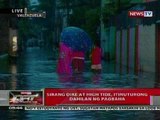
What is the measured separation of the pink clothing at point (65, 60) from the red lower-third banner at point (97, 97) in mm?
20180

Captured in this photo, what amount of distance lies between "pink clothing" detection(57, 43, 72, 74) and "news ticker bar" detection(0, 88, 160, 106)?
2021 cm

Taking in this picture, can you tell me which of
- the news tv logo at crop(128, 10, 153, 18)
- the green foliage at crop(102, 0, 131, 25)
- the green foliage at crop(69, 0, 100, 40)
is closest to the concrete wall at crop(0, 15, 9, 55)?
the green foliage at crop(69, 0, 100, 40)

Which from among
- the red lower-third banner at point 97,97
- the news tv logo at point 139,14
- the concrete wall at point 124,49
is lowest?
the concrete wall at point 124,49

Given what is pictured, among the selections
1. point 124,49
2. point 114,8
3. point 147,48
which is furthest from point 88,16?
point 147,48

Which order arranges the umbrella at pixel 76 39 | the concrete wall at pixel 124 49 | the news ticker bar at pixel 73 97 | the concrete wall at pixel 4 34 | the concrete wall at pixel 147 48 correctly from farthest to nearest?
the concrete wall at pixel 4 34 < the concrete wall at pixel 124 49 < the concrete wall at pixel 147 48 < the umbrella at pixel 76 39 < the news ticker bar at pixel 73 97

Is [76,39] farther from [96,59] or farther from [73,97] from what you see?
[73,97]

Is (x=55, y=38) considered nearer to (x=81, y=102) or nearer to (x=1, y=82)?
(x=1, y=82)

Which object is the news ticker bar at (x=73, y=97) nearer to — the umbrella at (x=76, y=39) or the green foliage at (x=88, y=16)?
the umbrella at (x=76, y=39)

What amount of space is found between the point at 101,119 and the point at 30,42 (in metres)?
150

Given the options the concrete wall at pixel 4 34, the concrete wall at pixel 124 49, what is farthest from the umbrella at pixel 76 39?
the concrete wall at pixel 4 34

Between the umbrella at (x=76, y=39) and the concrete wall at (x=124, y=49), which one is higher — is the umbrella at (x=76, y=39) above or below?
above

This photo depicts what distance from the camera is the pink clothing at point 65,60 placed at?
103ft

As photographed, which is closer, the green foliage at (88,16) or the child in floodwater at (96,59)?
the child in floodwater at (96,59)

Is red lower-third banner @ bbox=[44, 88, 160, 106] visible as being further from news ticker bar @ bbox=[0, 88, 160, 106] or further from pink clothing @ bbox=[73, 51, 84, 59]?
pink clothing @ bbox=[73, 51, 84, 59]
